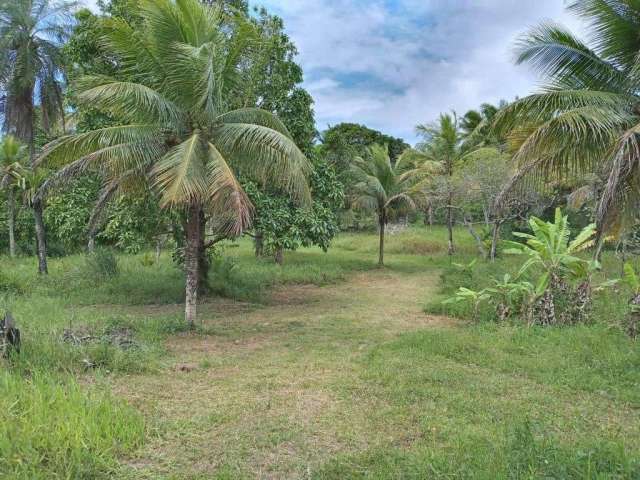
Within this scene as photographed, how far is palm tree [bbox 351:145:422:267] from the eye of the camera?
1830cm

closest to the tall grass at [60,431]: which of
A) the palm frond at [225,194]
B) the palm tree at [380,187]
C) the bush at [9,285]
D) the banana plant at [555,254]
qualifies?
the palm frond at [225,194]

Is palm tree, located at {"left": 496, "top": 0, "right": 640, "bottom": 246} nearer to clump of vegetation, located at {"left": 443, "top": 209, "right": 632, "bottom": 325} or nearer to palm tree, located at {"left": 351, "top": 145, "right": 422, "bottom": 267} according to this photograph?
clump of vegetation, located at {"left": 443, "top": 209, "right": 632, "bottom": 325}

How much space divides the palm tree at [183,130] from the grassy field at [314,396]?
2.03 meters

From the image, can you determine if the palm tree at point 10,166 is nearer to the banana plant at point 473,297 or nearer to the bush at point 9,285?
the bush at point 9,285

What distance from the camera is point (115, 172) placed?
24.5ft

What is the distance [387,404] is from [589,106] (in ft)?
14.3

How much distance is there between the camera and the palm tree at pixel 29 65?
1187cm

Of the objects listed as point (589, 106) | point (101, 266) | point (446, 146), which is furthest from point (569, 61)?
point (446, 146)

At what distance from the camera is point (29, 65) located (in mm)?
12141

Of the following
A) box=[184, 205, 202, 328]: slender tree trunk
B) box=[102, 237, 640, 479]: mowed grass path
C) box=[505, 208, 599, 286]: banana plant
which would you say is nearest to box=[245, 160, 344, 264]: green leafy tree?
box=[184, 205, 202, 328]: slender tree trunk

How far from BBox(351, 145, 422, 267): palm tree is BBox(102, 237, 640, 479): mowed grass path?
1037cm

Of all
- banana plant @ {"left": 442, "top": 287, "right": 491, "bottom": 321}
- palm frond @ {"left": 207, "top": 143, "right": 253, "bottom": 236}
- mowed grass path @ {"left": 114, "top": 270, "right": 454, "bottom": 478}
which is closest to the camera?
mowed grass path @ {"left": 114, "top": 270, "right": 454, "bottom": 478}

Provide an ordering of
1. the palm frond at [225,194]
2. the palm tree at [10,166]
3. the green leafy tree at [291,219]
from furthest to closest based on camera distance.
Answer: the palm tree at [10,166] → the green leafy tree at [291,219] → the palm frond at [225,194]

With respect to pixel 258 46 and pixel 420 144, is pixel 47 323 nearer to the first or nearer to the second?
pixel 258 46
